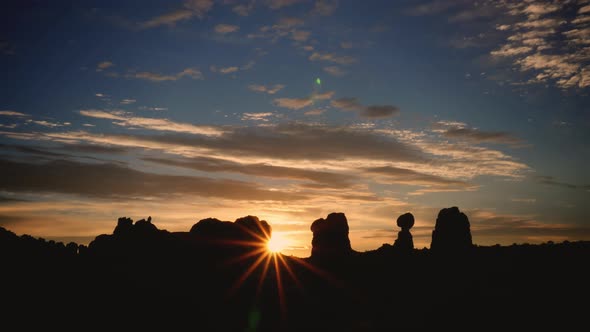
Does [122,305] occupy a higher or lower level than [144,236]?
lower

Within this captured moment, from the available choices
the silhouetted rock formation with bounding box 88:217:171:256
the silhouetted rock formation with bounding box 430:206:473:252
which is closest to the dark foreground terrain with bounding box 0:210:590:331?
the silhouetted rock formation with bounding box 88:217:171:256

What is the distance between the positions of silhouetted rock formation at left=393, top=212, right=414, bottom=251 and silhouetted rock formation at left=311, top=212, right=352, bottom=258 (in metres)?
10.8

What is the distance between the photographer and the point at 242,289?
62469mm

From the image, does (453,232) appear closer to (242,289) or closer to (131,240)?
(242,289)

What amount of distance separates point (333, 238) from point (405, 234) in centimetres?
1550

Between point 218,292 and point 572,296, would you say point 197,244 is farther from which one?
point 572,296

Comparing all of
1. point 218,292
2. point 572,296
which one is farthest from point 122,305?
point 572,296

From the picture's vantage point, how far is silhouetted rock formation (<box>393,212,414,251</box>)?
291 ft

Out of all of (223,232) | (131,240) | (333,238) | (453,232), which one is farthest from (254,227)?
(453,232)

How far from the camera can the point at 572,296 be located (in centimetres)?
5694

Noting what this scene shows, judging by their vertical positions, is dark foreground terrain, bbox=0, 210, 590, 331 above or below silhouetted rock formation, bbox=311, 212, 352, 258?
below

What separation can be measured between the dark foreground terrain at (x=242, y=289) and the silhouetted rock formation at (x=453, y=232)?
2.74 feet

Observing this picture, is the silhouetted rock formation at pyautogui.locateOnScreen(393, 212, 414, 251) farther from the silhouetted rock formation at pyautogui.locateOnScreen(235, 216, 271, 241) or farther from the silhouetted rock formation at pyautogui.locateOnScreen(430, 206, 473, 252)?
the silhouetted rock formation at pyautogui.locateOnScreen(235, 216, 271, 241)

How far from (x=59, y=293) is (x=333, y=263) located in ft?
174
